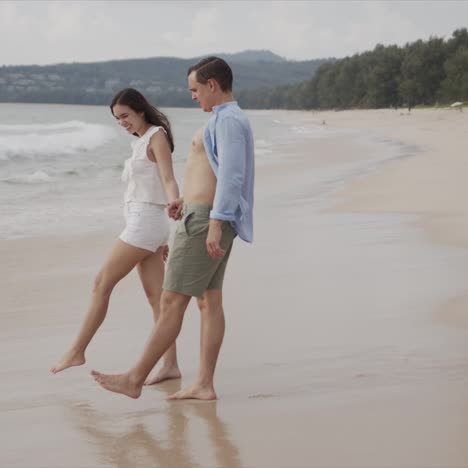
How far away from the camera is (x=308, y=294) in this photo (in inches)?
226

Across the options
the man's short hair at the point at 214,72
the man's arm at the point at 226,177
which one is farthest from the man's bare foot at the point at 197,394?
the man's short hair at the point at 214,72

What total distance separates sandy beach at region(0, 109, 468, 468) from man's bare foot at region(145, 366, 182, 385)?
0.22 ft

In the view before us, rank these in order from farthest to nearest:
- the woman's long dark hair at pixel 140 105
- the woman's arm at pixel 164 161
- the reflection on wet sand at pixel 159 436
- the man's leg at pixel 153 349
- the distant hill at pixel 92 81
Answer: the distant hill at pixel 92 81
the woman's long dark hair at pixel 140 105
the woman's arm at pixel 164 161
the man's leg at pixel 153 349
the reflection on wet sand at pixel 159 436

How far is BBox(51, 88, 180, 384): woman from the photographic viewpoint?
13.1ft

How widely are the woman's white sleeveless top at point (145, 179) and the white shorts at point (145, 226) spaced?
0.03 meters

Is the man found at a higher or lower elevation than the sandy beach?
higher

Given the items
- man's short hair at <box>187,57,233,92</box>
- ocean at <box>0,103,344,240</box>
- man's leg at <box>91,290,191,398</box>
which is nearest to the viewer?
man's short hair at <box>187,57,233,92</box>

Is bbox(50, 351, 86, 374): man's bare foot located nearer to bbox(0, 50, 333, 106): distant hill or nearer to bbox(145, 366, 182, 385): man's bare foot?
bbox(145, 366, 182, 385): man's bare foot

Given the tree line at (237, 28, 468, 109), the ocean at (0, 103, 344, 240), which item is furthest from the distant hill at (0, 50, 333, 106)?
the ocean at (0, 103, 344, 240)

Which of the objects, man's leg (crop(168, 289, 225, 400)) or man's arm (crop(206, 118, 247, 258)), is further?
man's leg (crop(168, 289, 225, 400))

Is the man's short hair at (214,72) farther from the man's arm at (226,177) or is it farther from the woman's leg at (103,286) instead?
the woman's leg at (103,286)

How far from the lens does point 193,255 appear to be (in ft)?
11.8

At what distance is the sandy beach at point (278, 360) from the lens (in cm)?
315

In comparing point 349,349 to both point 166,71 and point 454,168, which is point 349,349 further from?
point 166,71
